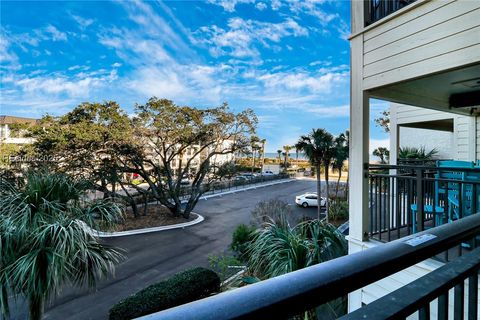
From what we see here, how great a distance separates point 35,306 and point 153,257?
5.44m

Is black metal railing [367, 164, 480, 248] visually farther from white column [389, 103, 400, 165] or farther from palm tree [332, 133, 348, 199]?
palm tree [332, 133, 348, 199]

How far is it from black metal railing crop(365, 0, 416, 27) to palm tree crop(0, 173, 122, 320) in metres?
4.89

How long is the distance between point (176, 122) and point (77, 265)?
33.9 feet

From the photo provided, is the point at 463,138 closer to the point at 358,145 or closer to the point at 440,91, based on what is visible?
the point at 440,91

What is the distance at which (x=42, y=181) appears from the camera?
13.7ft

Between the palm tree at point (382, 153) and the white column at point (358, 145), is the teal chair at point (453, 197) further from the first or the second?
the palm tree at point (382, 153)

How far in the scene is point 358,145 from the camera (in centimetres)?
332

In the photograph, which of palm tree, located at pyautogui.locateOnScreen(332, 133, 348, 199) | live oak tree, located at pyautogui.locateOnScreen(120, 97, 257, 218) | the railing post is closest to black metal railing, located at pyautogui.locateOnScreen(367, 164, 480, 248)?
the railing post

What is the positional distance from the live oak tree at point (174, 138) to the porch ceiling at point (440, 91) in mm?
10883

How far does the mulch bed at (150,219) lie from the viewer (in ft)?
41.9

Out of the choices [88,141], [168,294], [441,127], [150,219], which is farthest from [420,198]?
[150,219]

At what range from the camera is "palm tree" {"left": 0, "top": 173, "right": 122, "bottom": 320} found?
11.3 feet

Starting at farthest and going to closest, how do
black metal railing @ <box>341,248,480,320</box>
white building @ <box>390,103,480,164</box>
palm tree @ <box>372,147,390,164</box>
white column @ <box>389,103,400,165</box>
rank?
1. palm tree @ <box>372,147,390,164</box>
2. white column @ <box>389,103,400,165</box>
3. white building @ <box>390,103,480,164</box>
4. black metal railing @ <box>341,248,480,320</box>

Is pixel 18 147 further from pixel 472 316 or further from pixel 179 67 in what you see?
pixel 472 316
